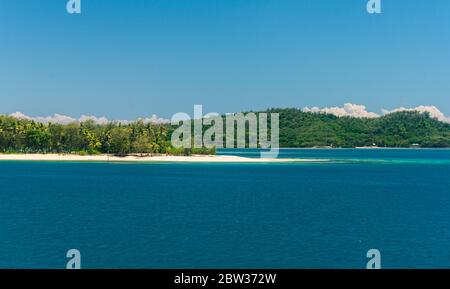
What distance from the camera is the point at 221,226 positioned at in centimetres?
5506

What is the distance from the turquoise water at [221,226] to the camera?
40156 millimetres

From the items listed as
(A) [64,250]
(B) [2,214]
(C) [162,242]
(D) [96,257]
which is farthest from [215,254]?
(B) [2,214]

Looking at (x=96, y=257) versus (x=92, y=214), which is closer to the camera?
(x=96, y=257)

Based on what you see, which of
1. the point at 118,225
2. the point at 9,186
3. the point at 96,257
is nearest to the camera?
the point at 96,257

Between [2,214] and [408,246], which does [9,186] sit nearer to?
[2,214]

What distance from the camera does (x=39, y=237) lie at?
1876 inches

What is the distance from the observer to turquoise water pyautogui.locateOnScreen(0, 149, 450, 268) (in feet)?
132

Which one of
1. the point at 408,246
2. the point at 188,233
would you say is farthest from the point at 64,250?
the point at 408,246
